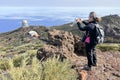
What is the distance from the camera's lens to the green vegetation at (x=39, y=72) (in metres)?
10.6

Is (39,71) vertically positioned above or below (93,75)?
above

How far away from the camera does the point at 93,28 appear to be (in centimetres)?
1395

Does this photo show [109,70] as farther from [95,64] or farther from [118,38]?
[118,38]

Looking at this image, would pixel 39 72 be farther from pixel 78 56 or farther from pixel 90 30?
pixel 78 56

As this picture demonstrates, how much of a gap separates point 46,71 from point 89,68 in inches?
136

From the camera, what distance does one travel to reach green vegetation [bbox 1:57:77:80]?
34.8ft

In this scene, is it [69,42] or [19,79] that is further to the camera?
[69,42]

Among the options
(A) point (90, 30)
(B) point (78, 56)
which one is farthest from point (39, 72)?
(B) point (78, 56)

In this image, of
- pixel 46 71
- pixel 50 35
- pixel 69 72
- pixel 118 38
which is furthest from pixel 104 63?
pixel 118 38

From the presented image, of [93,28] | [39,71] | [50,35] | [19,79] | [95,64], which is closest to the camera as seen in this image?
[19,79]

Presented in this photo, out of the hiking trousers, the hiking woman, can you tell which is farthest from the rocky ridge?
the hiking woman

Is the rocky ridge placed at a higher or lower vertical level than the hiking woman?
lower

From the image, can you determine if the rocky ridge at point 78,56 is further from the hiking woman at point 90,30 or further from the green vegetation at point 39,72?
the green vegetation at point 39,72

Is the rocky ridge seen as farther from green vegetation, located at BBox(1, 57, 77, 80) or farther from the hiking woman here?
green vegetation, located at BBox(1, 57, 77, 80)
